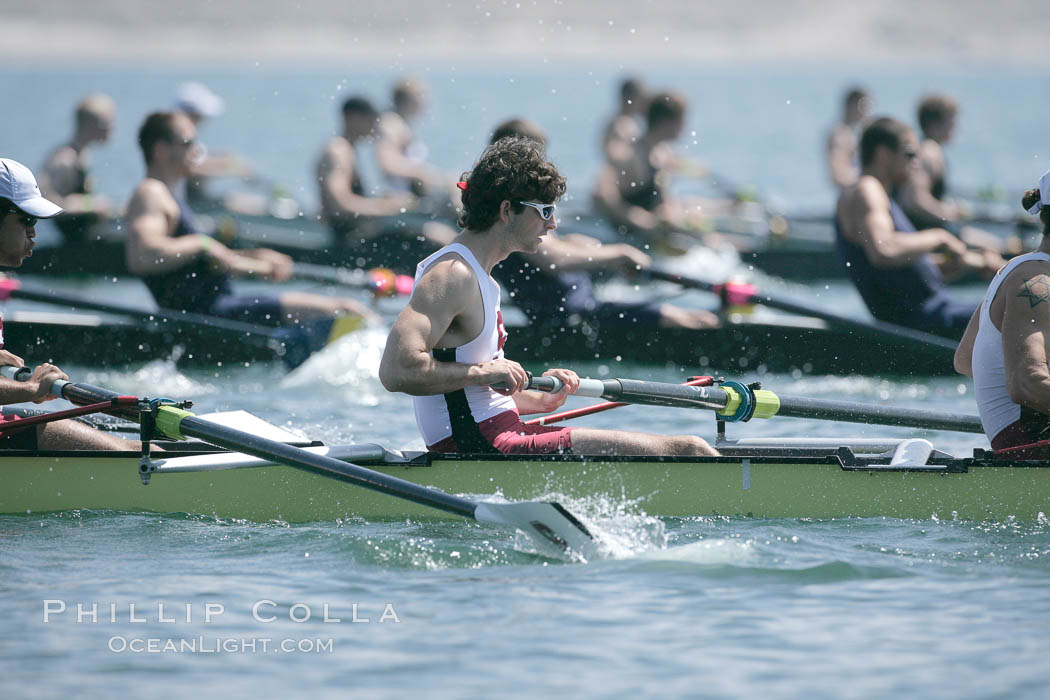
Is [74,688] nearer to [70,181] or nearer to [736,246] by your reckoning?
[70,181]

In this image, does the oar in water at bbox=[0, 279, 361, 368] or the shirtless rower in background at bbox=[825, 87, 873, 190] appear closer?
the oar in water at bbox=[0, 279, 361, 368]

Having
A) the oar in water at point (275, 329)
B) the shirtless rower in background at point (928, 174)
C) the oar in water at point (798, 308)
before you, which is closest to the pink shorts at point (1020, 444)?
the oar in water at point (798, 308)

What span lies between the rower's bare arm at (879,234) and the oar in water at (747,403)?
318 centimetres

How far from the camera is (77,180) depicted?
588 inches

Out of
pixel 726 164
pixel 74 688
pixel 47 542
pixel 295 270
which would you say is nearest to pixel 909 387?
pixel 295 270

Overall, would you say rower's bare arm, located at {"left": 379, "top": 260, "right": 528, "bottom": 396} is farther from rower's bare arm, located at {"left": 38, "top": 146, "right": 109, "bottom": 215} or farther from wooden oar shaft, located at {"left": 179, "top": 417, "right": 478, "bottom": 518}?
rower's bare arm, located at {"left": 38, "top": 146, "right": 109, "bottom": 215}

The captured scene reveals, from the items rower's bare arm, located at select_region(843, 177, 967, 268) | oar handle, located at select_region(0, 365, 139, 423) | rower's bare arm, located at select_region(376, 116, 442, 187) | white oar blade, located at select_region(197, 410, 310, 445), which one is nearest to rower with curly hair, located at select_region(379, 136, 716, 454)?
white oar blade, located at select_region(197, 410, 310, 445)

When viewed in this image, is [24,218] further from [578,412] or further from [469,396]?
[578,412]

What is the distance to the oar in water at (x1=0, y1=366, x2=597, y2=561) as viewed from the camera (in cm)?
589

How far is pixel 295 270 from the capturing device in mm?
11695

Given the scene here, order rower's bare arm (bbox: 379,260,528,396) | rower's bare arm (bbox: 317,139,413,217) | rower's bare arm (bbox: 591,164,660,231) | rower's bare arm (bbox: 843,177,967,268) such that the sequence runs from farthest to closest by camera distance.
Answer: rower's bare arm (bbox: 591,164,660,231), rower's bare arm (bbox: 317,139,413,217), rower's bare arm (bbox: 843,177,967,268), rower's bare arm (bbox: 379,260,528,396)

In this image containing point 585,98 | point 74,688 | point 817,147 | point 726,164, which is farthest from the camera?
point 585,98

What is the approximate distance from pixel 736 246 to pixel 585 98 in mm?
61747

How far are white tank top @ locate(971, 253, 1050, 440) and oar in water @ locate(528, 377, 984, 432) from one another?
2.27ft
